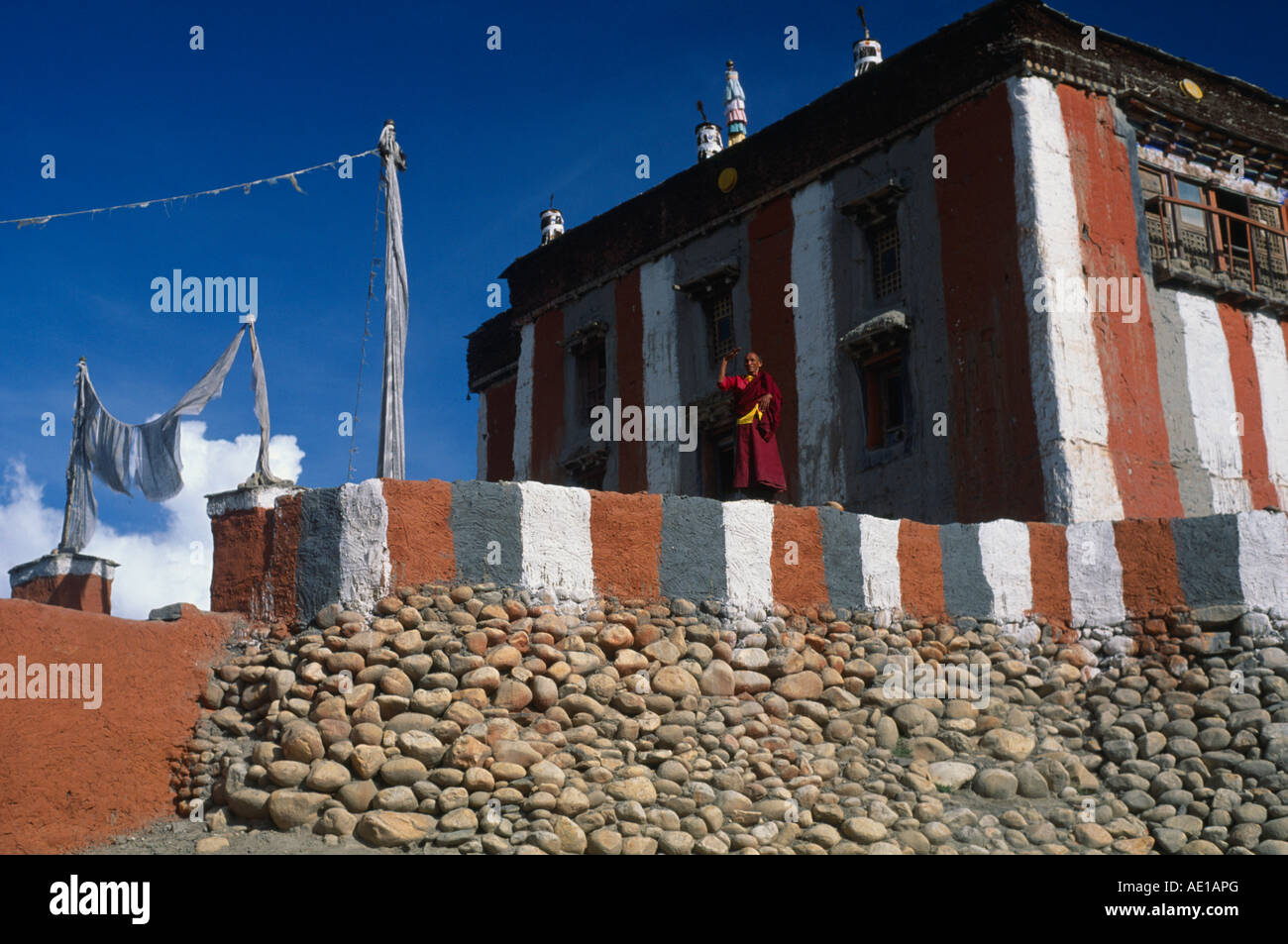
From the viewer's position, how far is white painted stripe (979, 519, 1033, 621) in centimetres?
1119

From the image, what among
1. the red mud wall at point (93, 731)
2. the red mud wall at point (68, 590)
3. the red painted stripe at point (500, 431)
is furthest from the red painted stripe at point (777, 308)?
the red mud wall at point (93, 731)

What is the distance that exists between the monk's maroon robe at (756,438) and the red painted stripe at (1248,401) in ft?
22.5

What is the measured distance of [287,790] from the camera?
25.6 feet

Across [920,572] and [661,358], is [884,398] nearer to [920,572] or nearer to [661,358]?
[661,358]

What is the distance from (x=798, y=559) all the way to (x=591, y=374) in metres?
12.0

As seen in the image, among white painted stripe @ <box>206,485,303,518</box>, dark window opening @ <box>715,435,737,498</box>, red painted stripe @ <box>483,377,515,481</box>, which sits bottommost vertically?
white painted stripe @ <box>206,485,303,518</box>

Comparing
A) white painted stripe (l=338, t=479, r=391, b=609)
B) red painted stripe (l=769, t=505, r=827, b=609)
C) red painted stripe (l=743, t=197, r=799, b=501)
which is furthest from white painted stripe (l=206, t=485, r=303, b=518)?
red painted stripe (l=743, t=197, r=799, b=501)

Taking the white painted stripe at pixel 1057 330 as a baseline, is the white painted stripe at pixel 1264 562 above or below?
below

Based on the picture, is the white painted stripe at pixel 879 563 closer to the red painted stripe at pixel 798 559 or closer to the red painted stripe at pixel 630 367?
the red painted stripe at pixel 798 559

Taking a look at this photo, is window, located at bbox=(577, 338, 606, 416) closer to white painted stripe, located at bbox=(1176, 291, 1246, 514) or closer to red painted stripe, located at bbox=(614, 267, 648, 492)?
red painted stripe, located at bbox=(614, 267, 648, 492)

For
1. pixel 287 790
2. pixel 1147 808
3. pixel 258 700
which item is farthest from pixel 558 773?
pixel 1147 808

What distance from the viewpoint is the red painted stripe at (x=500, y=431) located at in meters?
24.3

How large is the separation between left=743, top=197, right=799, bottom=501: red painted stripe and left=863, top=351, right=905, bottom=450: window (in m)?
1.31

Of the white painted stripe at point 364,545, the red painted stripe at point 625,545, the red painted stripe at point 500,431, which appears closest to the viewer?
the white painted stripe at point 364,545
